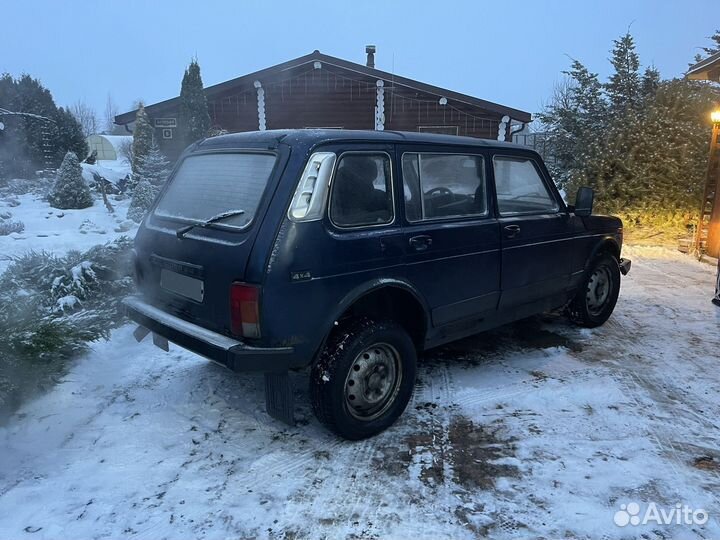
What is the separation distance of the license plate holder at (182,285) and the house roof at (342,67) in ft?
46.5

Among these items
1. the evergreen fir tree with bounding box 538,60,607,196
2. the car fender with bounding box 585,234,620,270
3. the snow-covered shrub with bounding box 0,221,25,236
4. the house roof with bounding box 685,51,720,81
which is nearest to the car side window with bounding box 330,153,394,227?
the car fender with bounding box 585,234,620,270

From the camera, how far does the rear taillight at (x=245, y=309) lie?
8.99 ft

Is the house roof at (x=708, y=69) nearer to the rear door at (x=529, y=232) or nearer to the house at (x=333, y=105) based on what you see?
the rear door at (x=529, y=232)

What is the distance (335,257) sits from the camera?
297 centimetres

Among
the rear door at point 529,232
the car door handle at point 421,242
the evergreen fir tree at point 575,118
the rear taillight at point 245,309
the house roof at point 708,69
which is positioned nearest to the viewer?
the rear taillight at point 245,309

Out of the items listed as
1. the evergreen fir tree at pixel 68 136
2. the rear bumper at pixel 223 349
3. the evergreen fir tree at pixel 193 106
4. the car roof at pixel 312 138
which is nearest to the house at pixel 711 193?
the car roof at pixel 312 138

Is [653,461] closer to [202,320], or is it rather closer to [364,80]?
[202,320]

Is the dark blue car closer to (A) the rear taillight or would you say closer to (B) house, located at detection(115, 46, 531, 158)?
(A) the rear taillight

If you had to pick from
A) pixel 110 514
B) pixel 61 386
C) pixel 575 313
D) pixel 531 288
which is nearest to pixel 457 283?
pixel 531 288

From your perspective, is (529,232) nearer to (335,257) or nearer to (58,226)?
(335,257)

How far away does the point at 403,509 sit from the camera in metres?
2.65

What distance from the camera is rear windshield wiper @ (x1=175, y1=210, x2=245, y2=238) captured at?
3041 mm

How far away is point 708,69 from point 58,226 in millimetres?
12317

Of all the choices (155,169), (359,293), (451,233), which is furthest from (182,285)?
(155,169)
